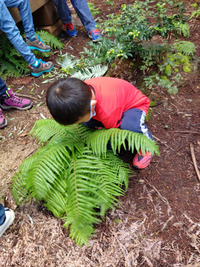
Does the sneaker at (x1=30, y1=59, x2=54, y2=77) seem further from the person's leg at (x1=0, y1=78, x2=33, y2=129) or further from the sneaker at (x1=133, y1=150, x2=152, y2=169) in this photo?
the sneaker at (x1=133, y1=150, x2=152, y2=169)

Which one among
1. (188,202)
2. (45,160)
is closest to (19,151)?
(45,160)

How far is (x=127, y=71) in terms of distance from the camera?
10.9 ft

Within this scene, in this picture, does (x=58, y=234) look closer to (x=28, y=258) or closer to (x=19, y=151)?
(x=28, y=258)

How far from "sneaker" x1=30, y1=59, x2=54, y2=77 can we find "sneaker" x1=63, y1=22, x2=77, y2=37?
51.8 inches

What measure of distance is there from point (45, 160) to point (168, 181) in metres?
1.35

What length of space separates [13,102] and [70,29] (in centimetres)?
247

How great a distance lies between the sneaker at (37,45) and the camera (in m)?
3.85

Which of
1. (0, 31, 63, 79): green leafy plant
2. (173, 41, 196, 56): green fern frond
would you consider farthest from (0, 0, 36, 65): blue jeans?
(173, 41, 196, 56): green fern frond

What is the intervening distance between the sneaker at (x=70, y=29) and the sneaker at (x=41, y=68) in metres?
1.32

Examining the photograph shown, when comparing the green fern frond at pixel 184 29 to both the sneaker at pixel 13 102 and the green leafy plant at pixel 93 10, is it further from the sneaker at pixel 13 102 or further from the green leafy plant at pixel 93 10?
the sneaker at pixel 13 102

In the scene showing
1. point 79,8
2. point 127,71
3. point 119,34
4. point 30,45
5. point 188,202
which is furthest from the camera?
point 79,8

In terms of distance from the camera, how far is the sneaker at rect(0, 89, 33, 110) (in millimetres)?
3281

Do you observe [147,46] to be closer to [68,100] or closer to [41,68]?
[68,100]

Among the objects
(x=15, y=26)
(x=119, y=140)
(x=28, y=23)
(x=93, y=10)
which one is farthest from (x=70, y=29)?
(x=119, y=140)
